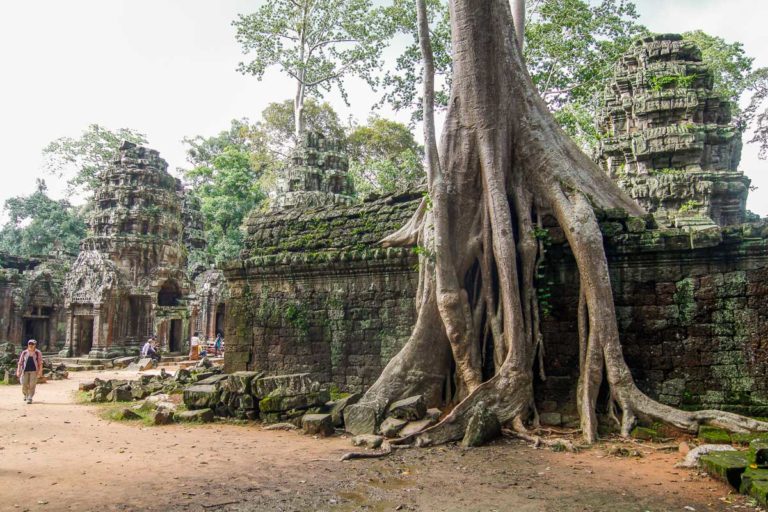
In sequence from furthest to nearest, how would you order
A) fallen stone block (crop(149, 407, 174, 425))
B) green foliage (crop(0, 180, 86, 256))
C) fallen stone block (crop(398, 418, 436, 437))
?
green foliage (crop(0, 180, 86, 256)) → fallen stone block (crop(149, 407, 174, 425)) → fallen stone block (crop(398, 418, 436, 437))

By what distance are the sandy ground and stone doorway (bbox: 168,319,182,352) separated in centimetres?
1569

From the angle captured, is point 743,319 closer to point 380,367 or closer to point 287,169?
point 380,367

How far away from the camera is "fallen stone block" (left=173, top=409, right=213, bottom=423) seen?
6.81 m

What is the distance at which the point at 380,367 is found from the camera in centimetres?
741

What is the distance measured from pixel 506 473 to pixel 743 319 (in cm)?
304

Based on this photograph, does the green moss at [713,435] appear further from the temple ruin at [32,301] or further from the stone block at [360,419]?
the temple ruin at [32,301]

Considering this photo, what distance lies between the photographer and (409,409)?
5.73 meters

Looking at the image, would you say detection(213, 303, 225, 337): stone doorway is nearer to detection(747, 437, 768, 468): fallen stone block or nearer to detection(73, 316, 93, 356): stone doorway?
detection(73, 316, 93, 356): stone doorway

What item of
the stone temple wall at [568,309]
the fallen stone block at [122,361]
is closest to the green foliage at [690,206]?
the stone temple wall at [568,309]

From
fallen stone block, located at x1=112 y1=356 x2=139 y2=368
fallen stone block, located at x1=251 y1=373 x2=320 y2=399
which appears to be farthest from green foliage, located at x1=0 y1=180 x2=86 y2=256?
fallen stone block, located at x1=251 y1=373 x2=320 y2=399

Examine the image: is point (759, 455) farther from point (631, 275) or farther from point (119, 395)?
point (119, 395)

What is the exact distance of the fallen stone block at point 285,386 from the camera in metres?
6.64

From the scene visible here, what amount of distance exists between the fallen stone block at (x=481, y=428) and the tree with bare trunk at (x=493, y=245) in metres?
0.14

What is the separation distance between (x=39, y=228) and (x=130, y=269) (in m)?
11.1
